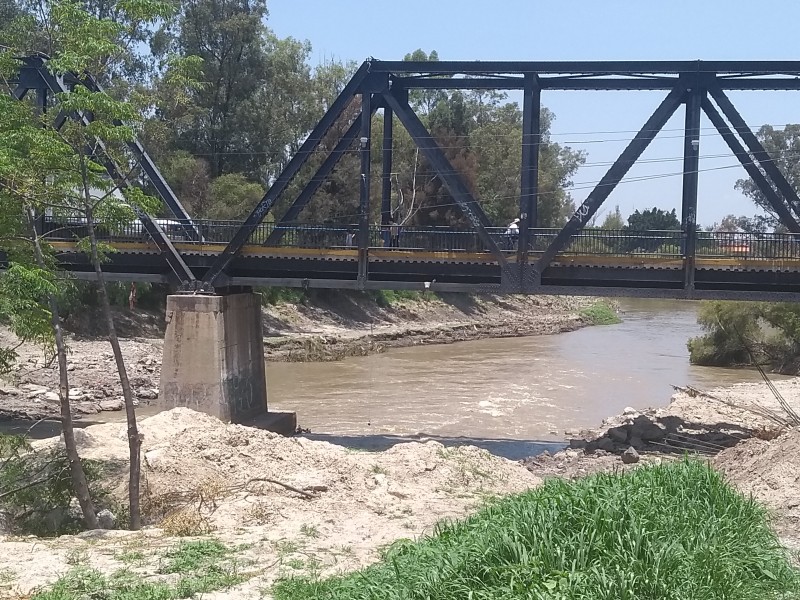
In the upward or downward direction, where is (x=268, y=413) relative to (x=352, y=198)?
downward

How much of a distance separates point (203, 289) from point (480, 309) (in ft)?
177

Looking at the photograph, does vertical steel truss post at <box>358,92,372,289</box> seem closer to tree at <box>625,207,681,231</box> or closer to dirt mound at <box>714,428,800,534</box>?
dirt mound at <box>714,428,800,534</box>

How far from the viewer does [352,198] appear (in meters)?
68.4

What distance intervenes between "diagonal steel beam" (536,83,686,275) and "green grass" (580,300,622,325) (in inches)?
Result: 2261

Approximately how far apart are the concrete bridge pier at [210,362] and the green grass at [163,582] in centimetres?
1622

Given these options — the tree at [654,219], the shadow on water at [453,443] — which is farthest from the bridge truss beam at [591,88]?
the tree at [654,219]

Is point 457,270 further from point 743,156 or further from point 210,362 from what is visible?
point 743,156

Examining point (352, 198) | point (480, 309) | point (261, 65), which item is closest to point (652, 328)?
point (480, 309)

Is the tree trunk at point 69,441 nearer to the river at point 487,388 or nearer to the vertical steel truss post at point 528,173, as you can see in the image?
the river at point 487,388

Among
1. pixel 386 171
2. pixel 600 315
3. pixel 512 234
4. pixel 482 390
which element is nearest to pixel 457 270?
pixel 512 234

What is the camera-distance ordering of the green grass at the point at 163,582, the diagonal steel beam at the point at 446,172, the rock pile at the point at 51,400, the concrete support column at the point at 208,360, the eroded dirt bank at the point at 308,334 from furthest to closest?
the eroded dirt bank at the point at 308,334 < the rock pile at the point at 51,400 < the concrete support column at the point at 208,360 < the diagonal steel beam at the point at 446,172 < the green grass at the point at 163,582

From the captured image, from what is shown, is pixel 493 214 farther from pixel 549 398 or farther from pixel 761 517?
pixel 761 517

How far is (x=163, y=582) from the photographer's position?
28.7 ft

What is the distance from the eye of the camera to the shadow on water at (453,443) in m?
25.7
